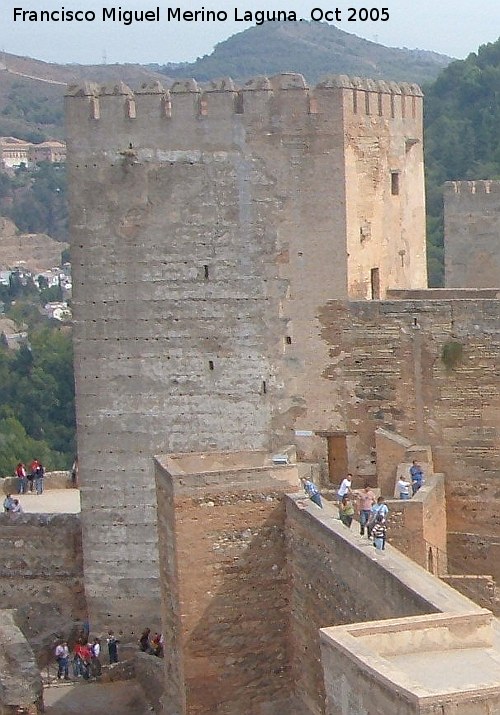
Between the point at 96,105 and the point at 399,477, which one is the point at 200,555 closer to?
the point at 399,477

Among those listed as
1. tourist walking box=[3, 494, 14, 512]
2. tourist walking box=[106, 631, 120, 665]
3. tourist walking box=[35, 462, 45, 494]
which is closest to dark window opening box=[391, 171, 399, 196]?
tourist walking box=[106, 631, 120, 665]

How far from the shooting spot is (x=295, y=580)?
19406 mm

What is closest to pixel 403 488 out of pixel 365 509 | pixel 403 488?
pixel 403 488

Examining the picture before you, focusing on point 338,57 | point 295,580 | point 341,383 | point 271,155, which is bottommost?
point 295,580

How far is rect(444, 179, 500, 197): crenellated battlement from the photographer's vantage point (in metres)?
29.2

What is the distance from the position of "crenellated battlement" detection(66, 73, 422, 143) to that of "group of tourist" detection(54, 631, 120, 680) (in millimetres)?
8238

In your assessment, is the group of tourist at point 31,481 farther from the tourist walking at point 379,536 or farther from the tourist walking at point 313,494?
the tourist walking at point 379,536

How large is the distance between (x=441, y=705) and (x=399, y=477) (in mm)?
11045

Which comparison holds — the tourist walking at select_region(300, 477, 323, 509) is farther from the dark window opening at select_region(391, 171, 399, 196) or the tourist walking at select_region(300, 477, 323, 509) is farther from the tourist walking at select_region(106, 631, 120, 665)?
the dark window opening at select_region(391, 171, 399, 196)

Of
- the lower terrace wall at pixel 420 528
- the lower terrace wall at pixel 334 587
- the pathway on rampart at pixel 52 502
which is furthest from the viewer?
the pathway on rampart at pixel 52 502

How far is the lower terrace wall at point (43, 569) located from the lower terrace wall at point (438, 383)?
6.39 metres

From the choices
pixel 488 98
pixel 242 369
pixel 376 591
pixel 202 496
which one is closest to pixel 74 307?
pixel 242 369

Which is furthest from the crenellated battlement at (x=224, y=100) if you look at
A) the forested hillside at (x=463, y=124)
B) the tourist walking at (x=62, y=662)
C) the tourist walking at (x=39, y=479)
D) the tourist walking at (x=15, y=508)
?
the forested hillside at (x=463, y=124)

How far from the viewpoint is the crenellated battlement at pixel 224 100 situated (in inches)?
944
